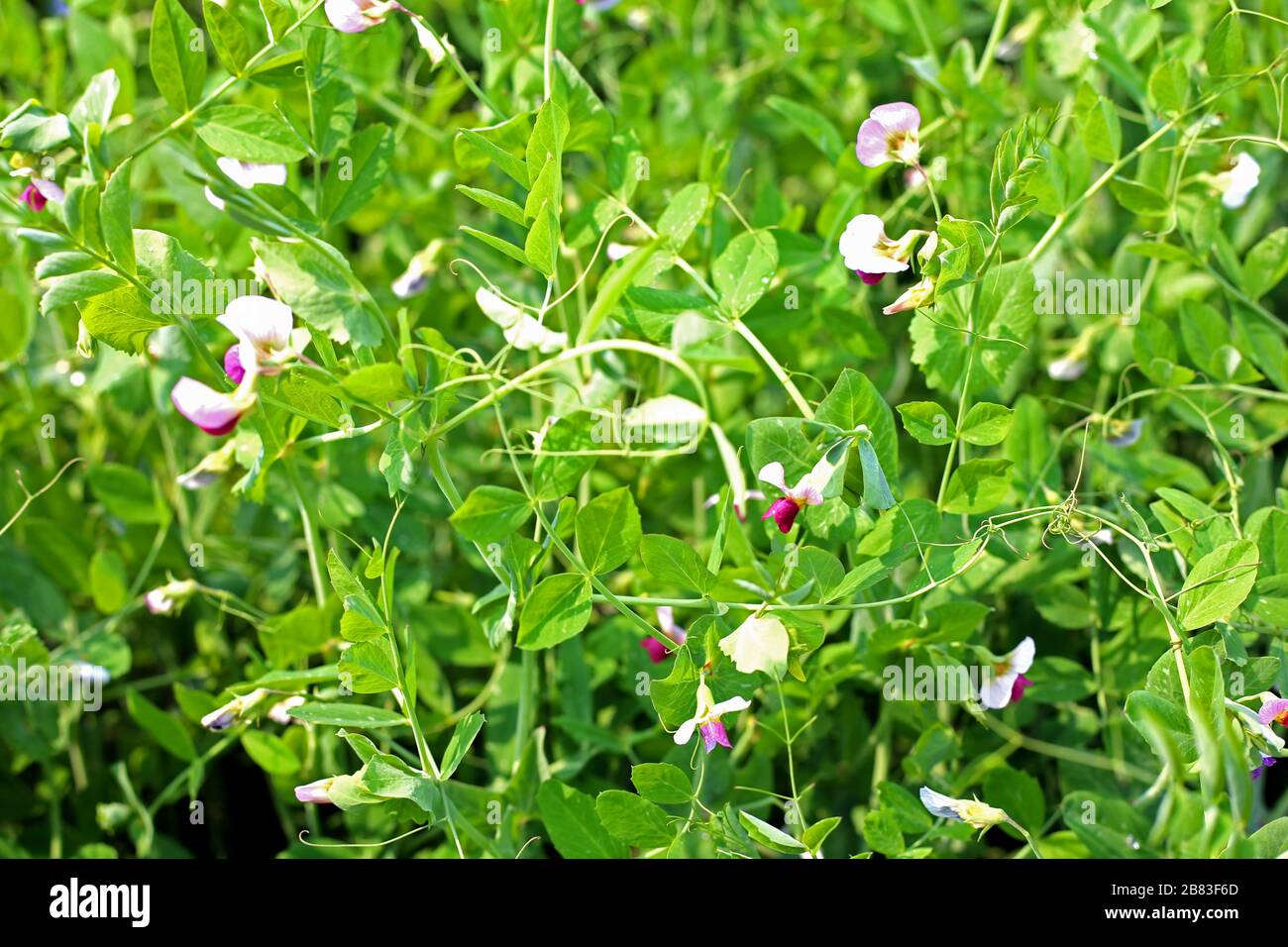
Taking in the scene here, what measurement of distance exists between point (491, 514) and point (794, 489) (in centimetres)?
18

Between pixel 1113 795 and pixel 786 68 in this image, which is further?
pixel 786 68

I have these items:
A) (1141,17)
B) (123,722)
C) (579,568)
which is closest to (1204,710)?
(579,568)

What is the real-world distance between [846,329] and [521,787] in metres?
0.44

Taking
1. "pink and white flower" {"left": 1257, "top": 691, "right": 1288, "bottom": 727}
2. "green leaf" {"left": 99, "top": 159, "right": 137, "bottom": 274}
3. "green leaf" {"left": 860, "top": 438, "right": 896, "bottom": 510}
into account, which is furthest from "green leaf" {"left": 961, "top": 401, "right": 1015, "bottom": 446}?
"green leaf" {"left": 99, "top": 159, "right": 137, "bottom": 274}

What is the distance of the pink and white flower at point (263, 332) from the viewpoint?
24.3 inches

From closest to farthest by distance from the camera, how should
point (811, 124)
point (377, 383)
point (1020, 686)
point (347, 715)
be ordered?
point (377, 383)
point (347, 715)
point (1020, 686)
point (811, 124)

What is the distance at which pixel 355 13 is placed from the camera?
27.8 inches

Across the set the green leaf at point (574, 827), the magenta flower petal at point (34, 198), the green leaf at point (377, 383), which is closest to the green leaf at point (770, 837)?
the green leaf at point (574, 827)

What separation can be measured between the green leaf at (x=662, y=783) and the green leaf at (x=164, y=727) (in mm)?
399

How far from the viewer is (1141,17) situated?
95 centimetres

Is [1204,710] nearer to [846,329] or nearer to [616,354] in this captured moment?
[846,329]

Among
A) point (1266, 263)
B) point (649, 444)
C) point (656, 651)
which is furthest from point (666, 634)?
point (1266, 263)

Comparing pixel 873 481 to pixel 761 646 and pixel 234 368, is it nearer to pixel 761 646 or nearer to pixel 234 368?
pixel 761 646

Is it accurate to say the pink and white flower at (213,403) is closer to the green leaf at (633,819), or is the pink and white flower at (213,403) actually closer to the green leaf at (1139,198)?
the green leaf at (633,819)
